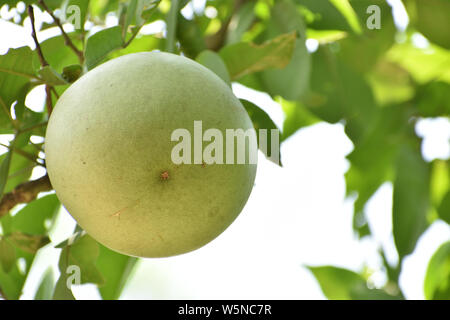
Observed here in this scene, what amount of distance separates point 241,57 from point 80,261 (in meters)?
0.55

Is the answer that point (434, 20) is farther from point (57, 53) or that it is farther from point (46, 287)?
point (46, 287)

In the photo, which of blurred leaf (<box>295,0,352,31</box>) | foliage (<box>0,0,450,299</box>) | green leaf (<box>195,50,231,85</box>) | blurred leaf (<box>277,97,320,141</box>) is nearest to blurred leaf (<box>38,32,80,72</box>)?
foliage (<box>0,0,450,299</box>)

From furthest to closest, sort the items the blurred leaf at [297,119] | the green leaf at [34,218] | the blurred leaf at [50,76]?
the blurred leaf at [297,119]
the green leaf at [34,218]
the blurred leaf at [50,76]

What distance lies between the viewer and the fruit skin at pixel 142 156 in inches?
36.2

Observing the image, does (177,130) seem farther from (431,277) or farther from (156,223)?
(431,277)

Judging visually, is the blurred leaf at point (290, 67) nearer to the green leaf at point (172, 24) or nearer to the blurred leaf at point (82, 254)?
the green leaf at point (172, 24)

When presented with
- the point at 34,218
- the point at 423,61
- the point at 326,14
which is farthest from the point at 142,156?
the point at 423,61

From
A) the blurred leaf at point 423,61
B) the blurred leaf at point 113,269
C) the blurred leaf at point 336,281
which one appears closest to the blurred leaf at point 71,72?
the blurred leaf at point 113,269

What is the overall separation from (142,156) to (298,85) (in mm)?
671

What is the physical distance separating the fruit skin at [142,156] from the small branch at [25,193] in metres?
0.20

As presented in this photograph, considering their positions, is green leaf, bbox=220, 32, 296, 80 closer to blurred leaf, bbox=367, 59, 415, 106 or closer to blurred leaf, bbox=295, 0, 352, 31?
blurred leaf, bbox=295, 0, 352, 31

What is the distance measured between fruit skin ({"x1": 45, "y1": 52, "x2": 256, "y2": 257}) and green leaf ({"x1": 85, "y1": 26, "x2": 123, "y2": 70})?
5.2 inches

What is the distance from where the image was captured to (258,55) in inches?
52.7
